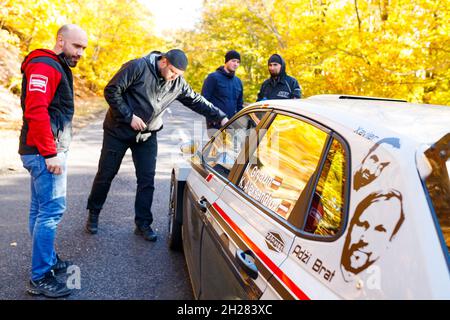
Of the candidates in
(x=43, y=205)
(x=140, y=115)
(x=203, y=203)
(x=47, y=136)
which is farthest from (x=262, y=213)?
(x=140, y=115)

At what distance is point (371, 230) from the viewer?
121 cm

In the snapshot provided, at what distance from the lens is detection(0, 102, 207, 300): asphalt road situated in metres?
2.98

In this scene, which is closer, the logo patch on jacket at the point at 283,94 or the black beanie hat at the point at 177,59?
the black beanie hat at the point at 177,59

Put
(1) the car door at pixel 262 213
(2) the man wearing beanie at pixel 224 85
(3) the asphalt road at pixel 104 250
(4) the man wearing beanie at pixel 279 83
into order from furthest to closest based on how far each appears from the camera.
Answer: (4) the man wearing beanie at pixel 279 83
(2) the man wearing beanie at pixel 224 85
(3) the asphalt road at pixel 104 250
(1) the car door at pixel 262 213

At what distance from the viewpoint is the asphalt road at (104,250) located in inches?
117

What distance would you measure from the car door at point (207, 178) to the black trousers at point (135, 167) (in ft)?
2.65

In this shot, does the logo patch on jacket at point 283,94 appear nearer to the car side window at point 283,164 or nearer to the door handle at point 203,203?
the door handle at point 203,203

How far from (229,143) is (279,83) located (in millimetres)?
3078

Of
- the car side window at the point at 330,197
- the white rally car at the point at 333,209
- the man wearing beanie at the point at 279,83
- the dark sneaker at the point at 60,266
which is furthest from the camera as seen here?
the man wearing beanie at the point at 279,83

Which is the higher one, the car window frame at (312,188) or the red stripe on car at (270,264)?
the car window frame at (312,188)

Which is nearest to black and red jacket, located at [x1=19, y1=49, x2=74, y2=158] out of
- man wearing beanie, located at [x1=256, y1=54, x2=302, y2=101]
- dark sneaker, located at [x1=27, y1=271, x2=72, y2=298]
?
dark sneaker, located at [x1=27, y1=271, x2=72, y2=298]

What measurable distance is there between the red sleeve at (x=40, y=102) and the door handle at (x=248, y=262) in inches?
62.8

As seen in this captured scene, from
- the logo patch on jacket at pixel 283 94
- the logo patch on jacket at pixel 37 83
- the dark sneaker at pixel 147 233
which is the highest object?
the logo patch on jacket at pixel 283 94

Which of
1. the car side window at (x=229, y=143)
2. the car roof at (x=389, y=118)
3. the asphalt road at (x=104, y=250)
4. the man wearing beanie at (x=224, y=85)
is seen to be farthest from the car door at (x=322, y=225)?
the man wearing beanie at (x=224, y=85)
